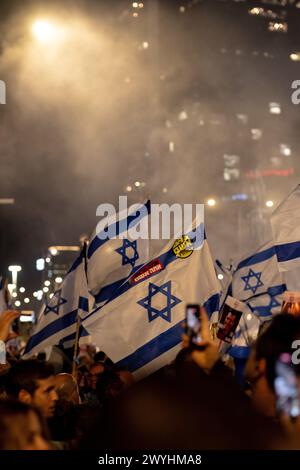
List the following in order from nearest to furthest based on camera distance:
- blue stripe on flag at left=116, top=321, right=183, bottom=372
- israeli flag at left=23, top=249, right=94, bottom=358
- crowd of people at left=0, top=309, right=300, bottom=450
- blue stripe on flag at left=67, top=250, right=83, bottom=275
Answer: crowd of people at left=0, top=309, right=300, bottom=450
blue stripe on flag at left=116, top=321, right=183, bottom=372
israeli flag at left=23, top=249, right=94, bottom=358
blue stripe on flag at left=67, top=250, right=83, bottom=275

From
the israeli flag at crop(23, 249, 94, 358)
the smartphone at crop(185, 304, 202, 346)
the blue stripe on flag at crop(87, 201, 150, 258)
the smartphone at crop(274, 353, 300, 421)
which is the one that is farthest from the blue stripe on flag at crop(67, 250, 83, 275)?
the smartphone at crop(274, 353, 300, 421)

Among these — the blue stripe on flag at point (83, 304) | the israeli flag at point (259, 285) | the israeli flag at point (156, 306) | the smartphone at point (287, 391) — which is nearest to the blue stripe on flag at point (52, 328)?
the blue stripe on flag at point (83, 304)

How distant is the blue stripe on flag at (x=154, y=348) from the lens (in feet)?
20.4

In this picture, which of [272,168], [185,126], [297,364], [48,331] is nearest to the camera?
[297,364]

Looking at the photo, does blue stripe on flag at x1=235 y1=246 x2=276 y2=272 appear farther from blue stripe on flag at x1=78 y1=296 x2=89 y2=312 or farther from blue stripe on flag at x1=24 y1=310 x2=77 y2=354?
blue stripe on flag at x1=24 y1=310 x2=77 y2=354

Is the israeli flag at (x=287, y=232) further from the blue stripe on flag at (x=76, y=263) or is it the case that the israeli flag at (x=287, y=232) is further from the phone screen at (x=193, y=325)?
the phone screen at (x=193, y=325)

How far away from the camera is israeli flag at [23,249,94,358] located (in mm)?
7949

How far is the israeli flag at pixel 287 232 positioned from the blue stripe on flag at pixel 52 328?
2.53m

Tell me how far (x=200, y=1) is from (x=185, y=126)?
98.0ft

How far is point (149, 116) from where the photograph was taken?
9944 cm

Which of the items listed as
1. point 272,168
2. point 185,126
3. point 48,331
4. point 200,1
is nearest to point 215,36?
point 200,1

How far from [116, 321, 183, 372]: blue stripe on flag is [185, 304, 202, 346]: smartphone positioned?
3.23 meters

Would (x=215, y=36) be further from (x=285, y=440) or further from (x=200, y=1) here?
(x=285, y=440)
